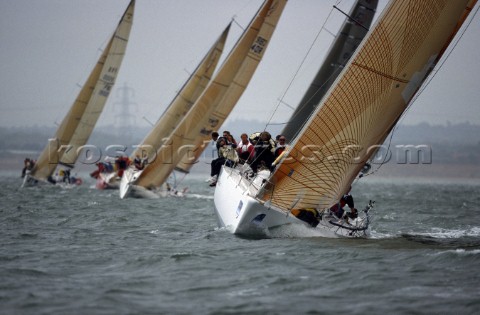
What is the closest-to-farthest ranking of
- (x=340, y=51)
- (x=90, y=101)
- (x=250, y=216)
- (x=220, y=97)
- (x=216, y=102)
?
(x=250, y=216), (x=340, y=51), (x=216, y=102), (x=220, y=97), (x=90, y=101)

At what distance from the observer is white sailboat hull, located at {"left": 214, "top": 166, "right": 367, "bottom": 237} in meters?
14.3

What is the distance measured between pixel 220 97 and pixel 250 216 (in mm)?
15895

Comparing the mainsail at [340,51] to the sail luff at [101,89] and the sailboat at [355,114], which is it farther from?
the sail luff at [101,89]

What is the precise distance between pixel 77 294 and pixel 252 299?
2.08 m

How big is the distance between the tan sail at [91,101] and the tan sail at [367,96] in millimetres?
28108

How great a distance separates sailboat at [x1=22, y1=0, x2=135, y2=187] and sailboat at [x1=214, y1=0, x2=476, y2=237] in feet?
90.5

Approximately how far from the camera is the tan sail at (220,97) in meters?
29.1

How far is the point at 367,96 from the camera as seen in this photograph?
14266 mm

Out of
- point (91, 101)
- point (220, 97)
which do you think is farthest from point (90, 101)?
point (220, 97)

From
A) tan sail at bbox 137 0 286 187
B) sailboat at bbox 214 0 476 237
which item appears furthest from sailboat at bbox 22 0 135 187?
sailboat at bbox 214 0 476 237

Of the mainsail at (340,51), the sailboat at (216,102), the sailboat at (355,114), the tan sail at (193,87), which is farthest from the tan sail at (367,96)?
the tan sail at (193,87)

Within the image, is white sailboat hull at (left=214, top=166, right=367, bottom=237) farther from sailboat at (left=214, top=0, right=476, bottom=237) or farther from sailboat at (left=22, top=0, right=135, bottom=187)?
sailboat at (left=22, top=0, right=135, bottom=187)

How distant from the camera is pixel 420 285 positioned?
1025 centimetres

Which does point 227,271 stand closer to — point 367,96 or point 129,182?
point 367,96
